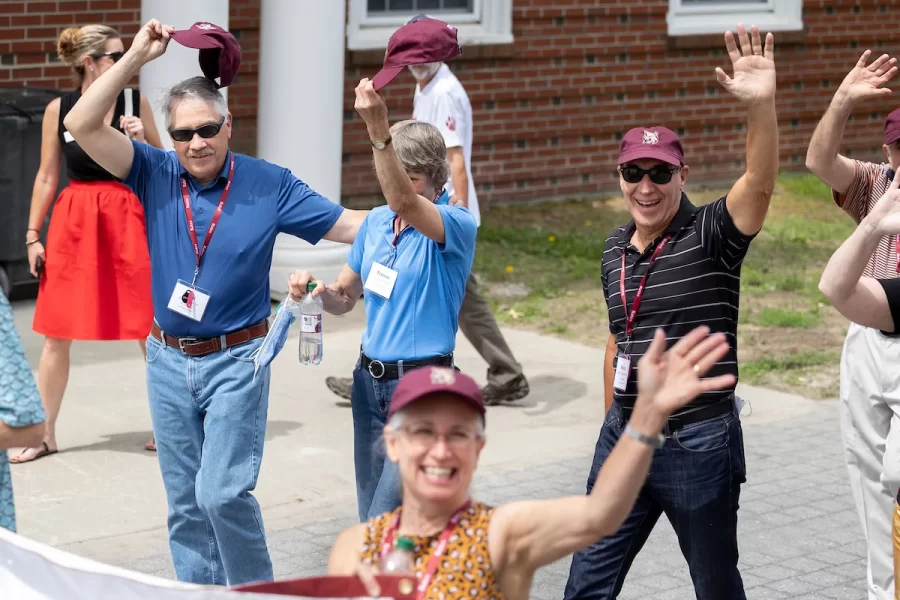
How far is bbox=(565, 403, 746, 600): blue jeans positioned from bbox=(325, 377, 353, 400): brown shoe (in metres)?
3.95

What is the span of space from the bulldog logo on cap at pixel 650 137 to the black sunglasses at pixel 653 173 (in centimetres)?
9

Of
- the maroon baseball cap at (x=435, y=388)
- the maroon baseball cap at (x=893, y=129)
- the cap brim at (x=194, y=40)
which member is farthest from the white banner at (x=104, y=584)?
the maroon baseball cap at (x=893, y=129)

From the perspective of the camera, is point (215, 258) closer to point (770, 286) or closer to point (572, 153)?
point (770, 286)

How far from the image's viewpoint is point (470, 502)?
3.23m

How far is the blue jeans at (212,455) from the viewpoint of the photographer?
4.85 m

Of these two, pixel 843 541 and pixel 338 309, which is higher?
pixel 338 309

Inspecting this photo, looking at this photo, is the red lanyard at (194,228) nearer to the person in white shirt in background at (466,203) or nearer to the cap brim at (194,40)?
the cap brim at (194,40)

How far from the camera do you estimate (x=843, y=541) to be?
250 inches

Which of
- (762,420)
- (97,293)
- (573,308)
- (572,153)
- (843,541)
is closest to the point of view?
(843,541)

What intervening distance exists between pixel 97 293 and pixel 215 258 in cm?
261

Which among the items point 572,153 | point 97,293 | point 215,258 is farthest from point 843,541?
point 572,153

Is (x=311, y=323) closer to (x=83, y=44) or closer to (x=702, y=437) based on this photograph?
(x=702, y=437)

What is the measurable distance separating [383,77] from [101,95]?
3.11ft

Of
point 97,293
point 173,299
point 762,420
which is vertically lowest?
point 762,420
